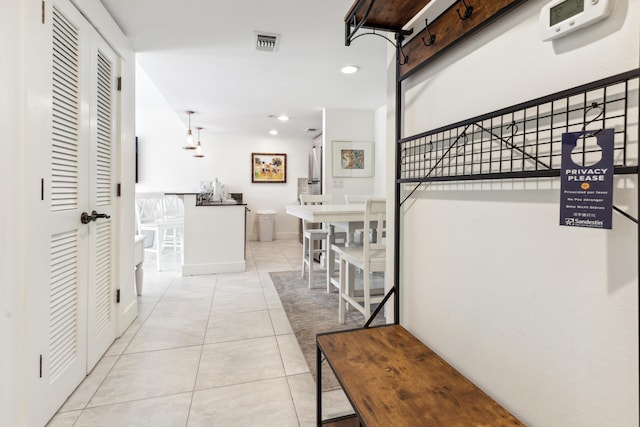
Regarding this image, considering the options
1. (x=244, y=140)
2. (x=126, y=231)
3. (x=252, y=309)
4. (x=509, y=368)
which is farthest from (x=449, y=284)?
(x=244, y=140)

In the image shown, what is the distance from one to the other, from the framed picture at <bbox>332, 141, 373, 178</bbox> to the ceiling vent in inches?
85.7

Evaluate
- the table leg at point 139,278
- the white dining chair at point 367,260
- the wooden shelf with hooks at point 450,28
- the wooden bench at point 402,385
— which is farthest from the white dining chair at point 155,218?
the wooden shelf with hooks at point 450,28

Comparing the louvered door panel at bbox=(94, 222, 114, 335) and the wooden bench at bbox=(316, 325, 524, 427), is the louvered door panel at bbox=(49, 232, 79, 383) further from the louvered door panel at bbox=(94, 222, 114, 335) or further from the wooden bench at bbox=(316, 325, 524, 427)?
the wooden bench at bbox=(316, 325, 524, 427)

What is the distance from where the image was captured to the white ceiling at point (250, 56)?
7.14ft

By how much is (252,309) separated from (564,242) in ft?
8.46

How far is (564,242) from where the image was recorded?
79 cm

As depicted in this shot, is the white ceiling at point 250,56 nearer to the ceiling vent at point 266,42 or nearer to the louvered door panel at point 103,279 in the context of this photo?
the ceiling vent at point 266,42

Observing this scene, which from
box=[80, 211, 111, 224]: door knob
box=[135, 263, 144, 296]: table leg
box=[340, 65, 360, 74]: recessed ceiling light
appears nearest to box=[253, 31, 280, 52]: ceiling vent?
box=[340, 65, 360, 74]: recessed ceiling light

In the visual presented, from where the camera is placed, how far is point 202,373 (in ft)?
6.26

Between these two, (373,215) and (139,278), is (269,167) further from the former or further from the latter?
(373,215)

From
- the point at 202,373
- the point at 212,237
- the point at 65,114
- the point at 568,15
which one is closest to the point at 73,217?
the point at 65,114

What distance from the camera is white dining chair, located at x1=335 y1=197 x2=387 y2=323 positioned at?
2283 mm

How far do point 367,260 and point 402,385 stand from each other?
1.31m

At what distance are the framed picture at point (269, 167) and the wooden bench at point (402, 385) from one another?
20.1ft
